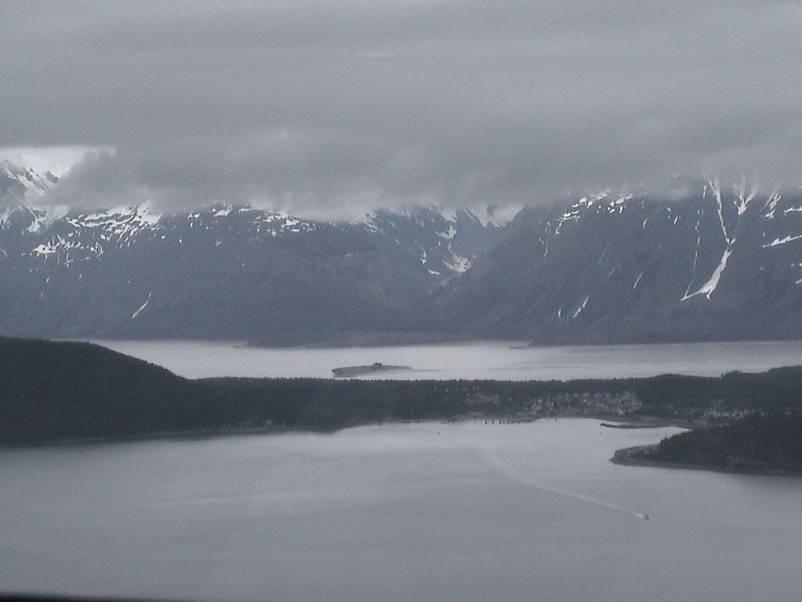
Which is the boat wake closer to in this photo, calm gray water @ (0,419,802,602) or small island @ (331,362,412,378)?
calm gray water @ (0,419,802,602)

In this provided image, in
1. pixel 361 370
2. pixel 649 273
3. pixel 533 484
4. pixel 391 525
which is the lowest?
pixel 391 525

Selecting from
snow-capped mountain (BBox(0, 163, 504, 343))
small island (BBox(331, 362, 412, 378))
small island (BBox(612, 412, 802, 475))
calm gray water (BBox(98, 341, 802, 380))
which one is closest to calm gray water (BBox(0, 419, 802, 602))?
small island (BBox(612, 412, 802, 475))

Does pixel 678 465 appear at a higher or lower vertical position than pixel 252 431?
lower

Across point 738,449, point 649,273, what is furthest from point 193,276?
point 738,449

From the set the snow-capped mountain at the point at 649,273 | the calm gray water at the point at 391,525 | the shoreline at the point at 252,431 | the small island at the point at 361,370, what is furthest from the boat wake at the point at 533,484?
the snow-capped mountain at the point at 649,273

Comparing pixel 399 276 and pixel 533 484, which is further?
pixel 399 276

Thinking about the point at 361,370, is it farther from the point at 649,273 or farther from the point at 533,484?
the point at 649,273

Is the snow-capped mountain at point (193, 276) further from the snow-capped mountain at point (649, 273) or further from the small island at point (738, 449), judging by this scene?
the small island at point (738, 449)
